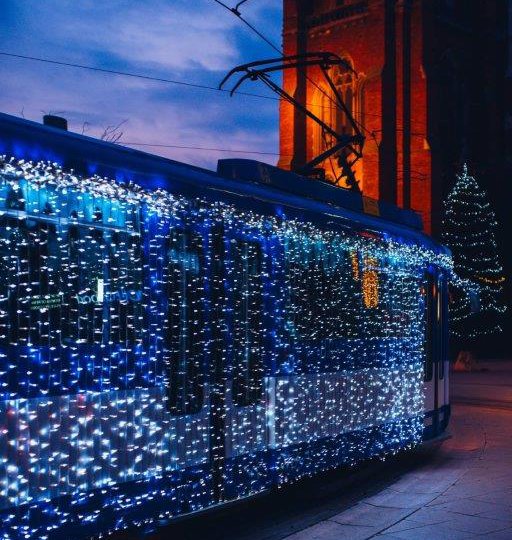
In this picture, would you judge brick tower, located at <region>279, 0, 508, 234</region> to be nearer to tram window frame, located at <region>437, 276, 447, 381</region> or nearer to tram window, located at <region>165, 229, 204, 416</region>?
tram window frame, located at <region>437, 276, 447, 381</region>

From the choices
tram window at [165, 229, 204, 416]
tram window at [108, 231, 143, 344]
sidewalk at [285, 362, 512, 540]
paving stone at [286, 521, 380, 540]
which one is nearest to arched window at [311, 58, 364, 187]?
sidewalk at [285, 362, 512, 540]

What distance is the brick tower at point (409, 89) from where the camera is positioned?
127 feet

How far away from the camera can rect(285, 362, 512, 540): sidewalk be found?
7078 mm

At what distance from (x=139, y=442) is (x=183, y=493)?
26.4 inches

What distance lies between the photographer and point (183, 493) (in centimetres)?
618

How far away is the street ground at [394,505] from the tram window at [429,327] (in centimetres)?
118

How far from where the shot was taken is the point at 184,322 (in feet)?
20.5

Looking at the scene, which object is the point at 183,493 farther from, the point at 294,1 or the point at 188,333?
the point at 294,1

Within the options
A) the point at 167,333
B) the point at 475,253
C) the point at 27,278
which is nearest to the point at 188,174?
the point at 167,333

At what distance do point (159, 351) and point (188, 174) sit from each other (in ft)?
4.71

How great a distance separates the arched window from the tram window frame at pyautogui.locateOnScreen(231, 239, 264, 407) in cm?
3254

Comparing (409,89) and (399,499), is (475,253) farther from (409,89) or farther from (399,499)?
(399,499)

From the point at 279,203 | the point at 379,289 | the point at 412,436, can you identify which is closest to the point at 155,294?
the point at 279,203

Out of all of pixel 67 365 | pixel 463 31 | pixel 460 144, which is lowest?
pixel 67 365
